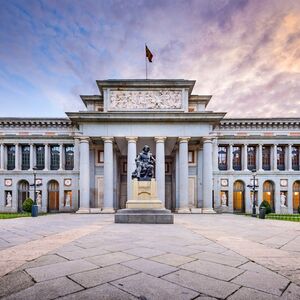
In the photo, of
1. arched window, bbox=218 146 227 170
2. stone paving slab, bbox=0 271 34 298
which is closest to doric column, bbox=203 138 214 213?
arched window, bbox=218 146 227 170

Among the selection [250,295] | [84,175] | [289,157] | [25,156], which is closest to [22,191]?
[25,156]

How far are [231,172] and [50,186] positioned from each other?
90.7 ft

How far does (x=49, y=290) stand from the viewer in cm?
355

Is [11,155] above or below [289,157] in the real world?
above

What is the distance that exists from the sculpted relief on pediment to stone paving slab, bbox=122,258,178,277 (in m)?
23.4

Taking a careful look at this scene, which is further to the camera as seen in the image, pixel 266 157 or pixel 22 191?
pixel 266 157

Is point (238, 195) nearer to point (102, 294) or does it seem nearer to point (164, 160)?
point (164, 160)

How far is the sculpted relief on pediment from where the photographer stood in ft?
89.7

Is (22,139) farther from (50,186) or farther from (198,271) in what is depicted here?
(198,271)

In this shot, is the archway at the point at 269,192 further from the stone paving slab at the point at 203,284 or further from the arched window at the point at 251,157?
the stone paving slab at the point at 203,284

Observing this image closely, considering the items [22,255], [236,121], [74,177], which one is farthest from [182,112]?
[22,255]

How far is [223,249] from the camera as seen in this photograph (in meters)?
6.62

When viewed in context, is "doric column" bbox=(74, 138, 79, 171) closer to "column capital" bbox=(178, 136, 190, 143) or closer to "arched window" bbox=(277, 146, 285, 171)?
"column capital" bbox=(178, 136, 190, 143)

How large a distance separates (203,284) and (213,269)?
94 cm
